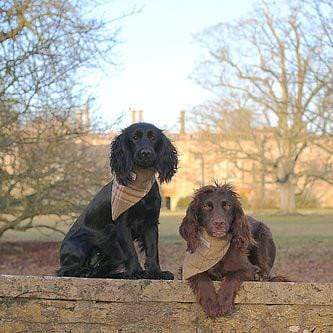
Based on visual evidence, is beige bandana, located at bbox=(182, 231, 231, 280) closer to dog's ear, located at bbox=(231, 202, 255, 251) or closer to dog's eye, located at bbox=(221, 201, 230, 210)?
dog's ear, located at bbox=(231, 202, 255, 251)

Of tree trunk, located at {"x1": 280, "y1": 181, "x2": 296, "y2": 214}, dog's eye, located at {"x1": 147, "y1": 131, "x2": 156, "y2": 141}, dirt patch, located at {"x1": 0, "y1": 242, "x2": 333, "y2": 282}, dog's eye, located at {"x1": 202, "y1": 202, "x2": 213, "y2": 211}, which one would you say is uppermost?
dog's eye, located at {"x1": 147, "y1": 131, "x2": 156, "y2": 141}

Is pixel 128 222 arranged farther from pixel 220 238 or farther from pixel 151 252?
pixel 220 238

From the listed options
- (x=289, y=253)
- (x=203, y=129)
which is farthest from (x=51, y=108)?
(x=203, y=129)

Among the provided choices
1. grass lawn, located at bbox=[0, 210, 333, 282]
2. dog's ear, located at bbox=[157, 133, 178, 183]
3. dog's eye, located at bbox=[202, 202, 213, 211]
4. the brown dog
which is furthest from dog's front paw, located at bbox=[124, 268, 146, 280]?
grass lawn, located at bbox=[0, 210, 333, 282]

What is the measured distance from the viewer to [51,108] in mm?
17844

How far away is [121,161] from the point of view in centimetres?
523

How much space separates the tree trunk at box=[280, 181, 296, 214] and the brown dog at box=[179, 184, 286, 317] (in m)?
40.0

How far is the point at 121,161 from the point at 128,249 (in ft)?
2.17

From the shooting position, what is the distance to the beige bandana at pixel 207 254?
465cm

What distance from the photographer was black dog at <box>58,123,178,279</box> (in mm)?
5223

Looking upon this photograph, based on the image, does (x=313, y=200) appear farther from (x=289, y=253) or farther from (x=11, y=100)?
(x=11, y=100)

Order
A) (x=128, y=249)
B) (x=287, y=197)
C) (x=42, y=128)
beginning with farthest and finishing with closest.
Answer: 1. (x=287, y=197)
2. (x=42, y=128)
3. (x=128, y=249)

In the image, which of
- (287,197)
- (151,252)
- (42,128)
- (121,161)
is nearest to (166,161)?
(121,161)

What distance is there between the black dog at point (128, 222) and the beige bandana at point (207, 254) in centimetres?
59
